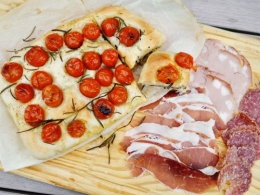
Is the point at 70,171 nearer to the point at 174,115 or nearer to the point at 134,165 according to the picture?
the point at 134,165

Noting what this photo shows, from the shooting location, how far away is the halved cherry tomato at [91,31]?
7.37ft

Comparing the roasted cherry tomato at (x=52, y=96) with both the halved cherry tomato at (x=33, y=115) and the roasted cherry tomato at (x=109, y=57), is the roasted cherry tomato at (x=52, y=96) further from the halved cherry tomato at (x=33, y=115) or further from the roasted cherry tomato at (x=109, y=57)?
the roasted cherry tomato at (x=109, y=57)

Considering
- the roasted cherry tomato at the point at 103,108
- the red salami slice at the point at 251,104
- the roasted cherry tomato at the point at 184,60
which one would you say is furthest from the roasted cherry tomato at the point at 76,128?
the red salami slice at the point at 251,104

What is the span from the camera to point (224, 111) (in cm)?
238

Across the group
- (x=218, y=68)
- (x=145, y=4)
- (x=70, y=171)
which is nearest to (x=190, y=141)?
(x=218, y=68)

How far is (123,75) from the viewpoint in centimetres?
220

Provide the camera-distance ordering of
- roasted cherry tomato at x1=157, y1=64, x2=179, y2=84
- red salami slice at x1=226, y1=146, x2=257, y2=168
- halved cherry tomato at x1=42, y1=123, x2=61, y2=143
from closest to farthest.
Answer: halved cherry tomato at x1=42, y1=123, x2=61, y2=143, roasted cherry tomato at x1=157, y1=64, x2=179, y2=84, red salami slice at x1=226, y1=146, x2=257, y2=168

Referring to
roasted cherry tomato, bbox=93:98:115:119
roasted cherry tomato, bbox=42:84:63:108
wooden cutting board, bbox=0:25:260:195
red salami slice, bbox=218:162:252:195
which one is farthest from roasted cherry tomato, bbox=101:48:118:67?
red salami slice, bbox=218:162:252:195

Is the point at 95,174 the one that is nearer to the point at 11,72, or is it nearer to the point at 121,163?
the point at 121,163

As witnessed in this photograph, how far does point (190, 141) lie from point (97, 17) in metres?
0.97

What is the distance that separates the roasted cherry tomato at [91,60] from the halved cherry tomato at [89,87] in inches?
3.2

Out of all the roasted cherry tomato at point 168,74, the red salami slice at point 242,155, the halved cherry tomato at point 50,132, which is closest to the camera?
the halved cherry tomato at point 50,132

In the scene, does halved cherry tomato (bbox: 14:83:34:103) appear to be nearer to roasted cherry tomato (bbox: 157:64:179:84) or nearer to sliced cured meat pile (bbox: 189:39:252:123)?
roasted cherry tomato (bbox: 157:64:179:84)

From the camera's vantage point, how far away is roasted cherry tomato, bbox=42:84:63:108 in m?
2.12
